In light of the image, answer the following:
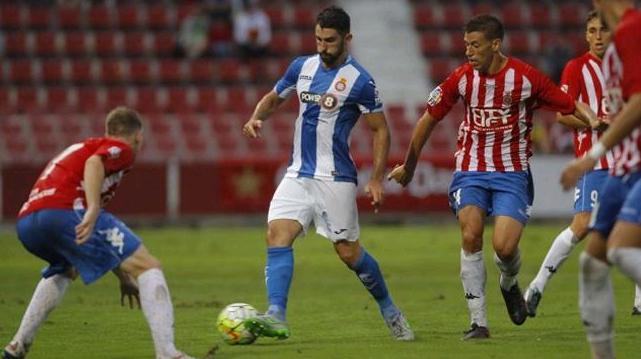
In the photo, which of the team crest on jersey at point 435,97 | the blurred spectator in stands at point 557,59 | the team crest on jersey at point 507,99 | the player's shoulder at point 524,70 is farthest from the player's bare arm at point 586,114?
the blurred spectator in stands at point 557,59

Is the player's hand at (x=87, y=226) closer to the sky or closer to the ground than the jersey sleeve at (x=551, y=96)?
closer to the ground

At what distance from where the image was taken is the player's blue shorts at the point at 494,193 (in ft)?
34.0

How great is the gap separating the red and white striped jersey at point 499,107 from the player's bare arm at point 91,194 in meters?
3.00

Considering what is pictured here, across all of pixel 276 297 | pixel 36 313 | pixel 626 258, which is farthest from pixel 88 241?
pixel 626 258

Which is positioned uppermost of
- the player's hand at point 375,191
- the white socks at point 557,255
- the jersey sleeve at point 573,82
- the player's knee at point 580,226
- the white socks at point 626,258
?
the jersey sleeve at point 573,82

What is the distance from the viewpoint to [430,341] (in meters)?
10.0

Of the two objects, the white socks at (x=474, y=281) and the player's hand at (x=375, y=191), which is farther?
the white socks at (x=474, y=281)

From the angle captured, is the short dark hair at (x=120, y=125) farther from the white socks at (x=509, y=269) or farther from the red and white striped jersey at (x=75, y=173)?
the white socks at (x=509, y=269)

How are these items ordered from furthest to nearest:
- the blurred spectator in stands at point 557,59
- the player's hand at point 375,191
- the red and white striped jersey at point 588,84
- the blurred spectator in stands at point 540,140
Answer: the blurred spectator in stands at point 557,59, the blurred spectator in stands at point 540,140, the red and white striped jersey at point 588,84, the player's hand at point 375,191

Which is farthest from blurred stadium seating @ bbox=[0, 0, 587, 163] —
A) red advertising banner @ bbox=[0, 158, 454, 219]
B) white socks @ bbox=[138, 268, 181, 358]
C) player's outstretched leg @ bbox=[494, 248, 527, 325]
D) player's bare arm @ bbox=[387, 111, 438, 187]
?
white socks @ bbox=[138, 268, 181, 358]

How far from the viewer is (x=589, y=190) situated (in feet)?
38.2

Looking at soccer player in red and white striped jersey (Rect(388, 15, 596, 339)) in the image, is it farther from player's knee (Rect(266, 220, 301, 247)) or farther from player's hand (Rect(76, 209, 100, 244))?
player's hand (Rect(76, 209, 100, 244))

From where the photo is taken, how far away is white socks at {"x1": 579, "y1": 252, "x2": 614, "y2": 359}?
7578 mm

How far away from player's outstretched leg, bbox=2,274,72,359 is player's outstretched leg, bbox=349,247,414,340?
2215mm
